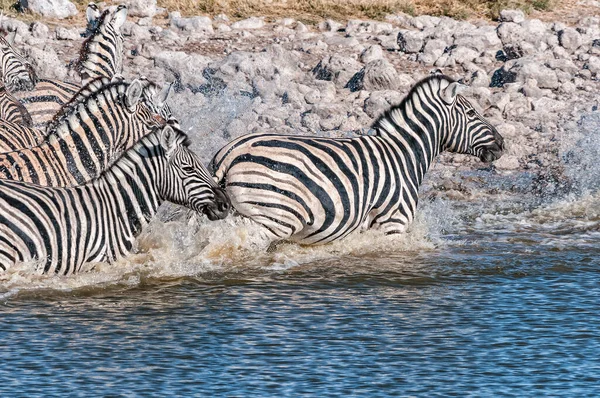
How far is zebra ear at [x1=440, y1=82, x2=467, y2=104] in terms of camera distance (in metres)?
12.0

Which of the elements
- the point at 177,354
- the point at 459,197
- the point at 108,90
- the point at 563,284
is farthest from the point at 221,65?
the point at 177,354

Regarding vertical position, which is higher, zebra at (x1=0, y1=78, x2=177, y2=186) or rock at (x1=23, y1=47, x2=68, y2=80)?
rock at (x1=23, y1=47, x2=68, y2=80)

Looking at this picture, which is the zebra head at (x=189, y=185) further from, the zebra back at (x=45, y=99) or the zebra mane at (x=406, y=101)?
the zebra back at (x=45, y=99)

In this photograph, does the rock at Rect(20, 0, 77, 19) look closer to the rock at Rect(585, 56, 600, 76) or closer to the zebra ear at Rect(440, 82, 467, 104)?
the rock at Rect(585, 56, 600, 76)

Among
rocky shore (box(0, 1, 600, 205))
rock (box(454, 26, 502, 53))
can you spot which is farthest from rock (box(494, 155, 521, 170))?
rock (box(454, 26, 502, 53))

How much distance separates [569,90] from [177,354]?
10.7 metres

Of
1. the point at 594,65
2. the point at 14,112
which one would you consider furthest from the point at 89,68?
the point at 594,65

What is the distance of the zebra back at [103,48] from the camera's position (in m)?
14.5

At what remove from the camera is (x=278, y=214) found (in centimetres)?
1102

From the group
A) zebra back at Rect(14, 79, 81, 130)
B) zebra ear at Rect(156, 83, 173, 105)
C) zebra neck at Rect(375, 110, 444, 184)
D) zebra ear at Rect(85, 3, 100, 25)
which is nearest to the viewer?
zebra neck at Rect(375, 110, 444, 184)

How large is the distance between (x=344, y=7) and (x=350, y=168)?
9931 mm

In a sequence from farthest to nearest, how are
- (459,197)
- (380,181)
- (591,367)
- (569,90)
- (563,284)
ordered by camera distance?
1. (569,90)
2. (459,197)
3. (380,181)
4. (563,284)
5. (591,367)

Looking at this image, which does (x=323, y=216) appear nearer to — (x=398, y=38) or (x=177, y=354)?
(x=177, y=354)

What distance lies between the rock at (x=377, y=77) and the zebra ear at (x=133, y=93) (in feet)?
21.6
